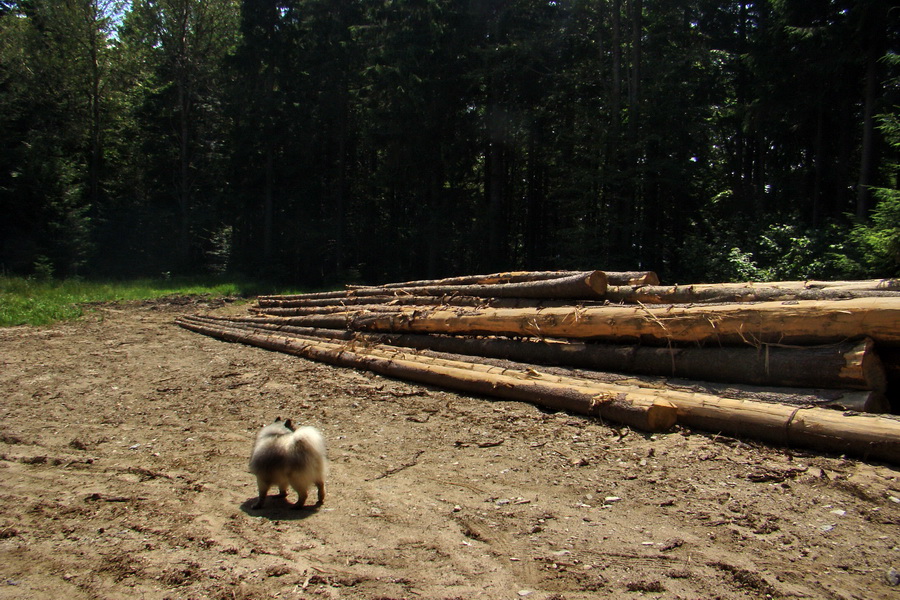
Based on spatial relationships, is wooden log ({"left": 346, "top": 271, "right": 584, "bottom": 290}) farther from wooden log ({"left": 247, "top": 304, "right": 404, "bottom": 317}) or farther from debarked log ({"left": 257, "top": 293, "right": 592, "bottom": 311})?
wooden log ({"left": 247, "top": 304, "right": 404, "bottom": 317})

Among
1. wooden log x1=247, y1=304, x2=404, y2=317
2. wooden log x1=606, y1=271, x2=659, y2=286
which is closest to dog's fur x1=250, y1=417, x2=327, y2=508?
wooden log x1=606, y1=271, x2=659, y2=286

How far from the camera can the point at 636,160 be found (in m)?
19.9

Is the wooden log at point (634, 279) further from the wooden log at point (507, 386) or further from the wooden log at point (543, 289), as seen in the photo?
the wooden log at point (507, 386)

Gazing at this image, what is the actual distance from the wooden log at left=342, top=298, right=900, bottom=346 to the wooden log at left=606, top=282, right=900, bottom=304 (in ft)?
1.36

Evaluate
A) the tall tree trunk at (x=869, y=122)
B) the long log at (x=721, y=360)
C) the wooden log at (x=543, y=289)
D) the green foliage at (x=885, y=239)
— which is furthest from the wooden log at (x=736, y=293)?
the tall tree trunk at (x=869, y=122)

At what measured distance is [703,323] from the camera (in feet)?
21.0

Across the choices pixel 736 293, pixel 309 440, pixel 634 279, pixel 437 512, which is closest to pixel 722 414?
pixel 736 293

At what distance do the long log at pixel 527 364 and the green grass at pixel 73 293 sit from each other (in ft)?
12.7

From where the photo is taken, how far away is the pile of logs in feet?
17.1

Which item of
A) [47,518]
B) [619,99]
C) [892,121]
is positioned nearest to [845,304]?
[47,518]

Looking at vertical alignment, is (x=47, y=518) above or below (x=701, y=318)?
below

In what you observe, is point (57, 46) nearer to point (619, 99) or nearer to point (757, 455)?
point (619, 99)

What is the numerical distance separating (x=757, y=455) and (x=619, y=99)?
18008mm

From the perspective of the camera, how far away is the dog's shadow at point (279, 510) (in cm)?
400
